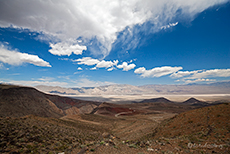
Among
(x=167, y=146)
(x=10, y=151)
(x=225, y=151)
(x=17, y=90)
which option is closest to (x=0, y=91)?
(x=17, y=90)

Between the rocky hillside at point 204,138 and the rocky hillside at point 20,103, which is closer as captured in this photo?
the rocky hillside at point 204,138

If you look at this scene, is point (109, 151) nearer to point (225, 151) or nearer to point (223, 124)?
point (225, 151)

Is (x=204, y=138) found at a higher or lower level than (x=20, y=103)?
higher

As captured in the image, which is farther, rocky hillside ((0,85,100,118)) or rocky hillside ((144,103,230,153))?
rocky hillside ((0,85,100,118))

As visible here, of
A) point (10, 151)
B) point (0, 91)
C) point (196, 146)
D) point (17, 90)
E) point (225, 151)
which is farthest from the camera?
point (17, 90)

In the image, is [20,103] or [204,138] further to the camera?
[20,103]

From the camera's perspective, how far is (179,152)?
28.6ft

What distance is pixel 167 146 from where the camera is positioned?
1004 cm

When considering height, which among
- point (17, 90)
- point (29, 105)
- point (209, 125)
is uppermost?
point (17, 90)

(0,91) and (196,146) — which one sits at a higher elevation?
(0,91)

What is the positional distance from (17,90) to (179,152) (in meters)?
76.8

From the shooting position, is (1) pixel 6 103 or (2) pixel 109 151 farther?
(1) pixel 6 103

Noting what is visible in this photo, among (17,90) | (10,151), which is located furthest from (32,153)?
(17,90)

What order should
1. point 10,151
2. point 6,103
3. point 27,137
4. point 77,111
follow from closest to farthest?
point 10,151 < point 27,137 < point 6,103 < point 77,111
